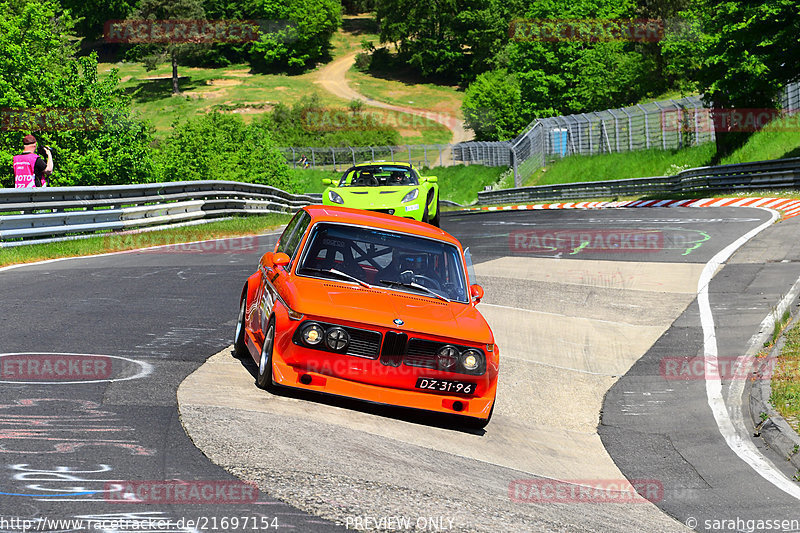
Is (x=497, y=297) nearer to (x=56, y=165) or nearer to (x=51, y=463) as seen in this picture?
(x=51, y=463)

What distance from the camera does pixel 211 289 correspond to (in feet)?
44.1

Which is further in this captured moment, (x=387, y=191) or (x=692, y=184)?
(x=692, y=184)

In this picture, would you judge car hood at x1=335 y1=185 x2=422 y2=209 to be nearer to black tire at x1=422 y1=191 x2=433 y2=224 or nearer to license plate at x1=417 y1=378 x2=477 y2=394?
black tire at x1=422 y1=191 x2=433 y2=224

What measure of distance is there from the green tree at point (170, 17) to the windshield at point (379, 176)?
106 metres

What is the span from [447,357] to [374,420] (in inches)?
29.9

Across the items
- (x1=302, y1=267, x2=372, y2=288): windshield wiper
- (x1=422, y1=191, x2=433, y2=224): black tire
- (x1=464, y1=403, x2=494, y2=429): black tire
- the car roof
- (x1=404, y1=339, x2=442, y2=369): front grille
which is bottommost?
(x1=422, y1=191, x2=433, y2=224): black tire

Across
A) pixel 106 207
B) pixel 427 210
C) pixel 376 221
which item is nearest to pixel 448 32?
pixel 106 207

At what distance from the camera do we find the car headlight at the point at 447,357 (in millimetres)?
7371

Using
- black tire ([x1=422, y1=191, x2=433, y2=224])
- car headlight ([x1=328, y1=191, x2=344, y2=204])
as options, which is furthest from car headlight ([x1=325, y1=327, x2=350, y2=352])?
black tire ([x1=422, y1=191, x2=433, y2=224])

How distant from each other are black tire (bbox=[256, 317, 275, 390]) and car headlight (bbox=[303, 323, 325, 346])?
375 mm

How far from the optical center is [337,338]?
7211 mm

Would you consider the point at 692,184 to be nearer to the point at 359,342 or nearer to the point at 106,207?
the point at 106,207

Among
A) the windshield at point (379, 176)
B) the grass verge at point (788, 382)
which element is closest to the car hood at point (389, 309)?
the grass verge at point (788, 382)

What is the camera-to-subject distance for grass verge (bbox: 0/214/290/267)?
16.5m
